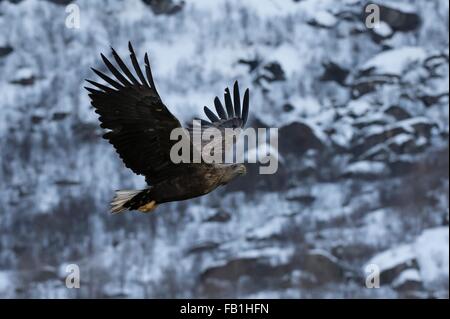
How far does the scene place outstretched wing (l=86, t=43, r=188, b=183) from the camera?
520 inches

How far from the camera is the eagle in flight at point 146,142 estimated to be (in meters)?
13.2

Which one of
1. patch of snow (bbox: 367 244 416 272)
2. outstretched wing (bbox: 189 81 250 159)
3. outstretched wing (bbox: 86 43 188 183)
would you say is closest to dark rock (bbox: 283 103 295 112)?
patch of snow (bbox: 367 244 416 272)

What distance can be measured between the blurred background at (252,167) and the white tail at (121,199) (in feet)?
95.6

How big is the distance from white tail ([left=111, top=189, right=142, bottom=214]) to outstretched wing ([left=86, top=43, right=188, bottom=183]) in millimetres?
332

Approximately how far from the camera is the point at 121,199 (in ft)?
45.0

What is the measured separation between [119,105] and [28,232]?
35.3m

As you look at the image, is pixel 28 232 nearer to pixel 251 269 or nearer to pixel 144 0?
pixel 251 269

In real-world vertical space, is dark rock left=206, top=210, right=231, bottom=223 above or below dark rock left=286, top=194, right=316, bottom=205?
below

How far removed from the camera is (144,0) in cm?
5944

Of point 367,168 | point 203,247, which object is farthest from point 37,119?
point 367,168

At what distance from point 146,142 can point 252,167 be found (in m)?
34.2

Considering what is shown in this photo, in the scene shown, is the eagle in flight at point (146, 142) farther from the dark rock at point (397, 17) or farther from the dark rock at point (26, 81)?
the dark rock at point (397, 17)

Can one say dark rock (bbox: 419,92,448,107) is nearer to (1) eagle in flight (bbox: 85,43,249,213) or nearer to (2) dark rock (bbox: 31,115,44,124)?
(2) dark rock (bbox: 31,115,44,124)

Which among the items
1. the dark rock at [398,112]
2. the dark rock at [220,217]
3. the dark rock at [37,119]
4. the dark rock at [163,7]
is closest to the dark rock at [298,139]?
the dark rock at [398,112]
